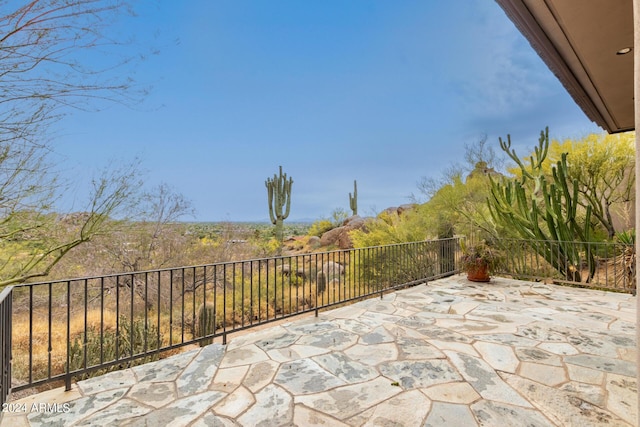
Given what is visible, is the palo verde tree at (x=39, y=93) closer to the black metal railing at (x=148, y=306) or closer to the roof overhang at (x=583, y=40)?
the black metal railing at (x=148, y=306)

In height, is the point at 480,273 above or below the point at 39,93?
below

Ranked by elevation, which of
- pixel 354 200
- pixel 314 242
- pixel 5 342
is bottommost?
pixel 314 242

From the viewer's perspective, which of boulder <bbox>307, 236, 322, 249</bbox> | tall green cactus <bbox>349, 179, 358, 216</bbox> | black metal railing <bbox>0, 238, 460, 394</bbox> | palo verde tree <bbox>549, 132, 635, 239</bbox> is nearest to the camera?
black metal railing <bbox>0, 238, 460, 394</bbox>

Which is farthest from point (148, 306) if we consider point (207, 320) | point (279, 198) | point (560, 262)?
point (560, 262)

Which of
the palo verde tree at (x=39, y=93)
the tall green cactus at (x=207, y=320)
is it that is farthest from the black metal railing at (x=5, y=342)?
the palo verde tree at (x=39, y=93)

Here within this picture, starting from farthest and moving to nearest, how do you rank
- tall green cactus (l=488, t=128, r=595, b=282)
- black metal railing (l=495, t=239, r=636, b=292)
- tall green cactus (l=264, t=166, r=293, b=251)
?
tall green cactus (l=264, t=166, r=293, b=251)
tall green cactus (l=488, t=128, r=595, b=282)
black metal railing (l=495, t=239, r=636, b=292)

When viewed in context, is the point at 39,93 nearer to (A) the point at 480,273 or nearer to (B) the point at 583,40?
(B) the point at 583,40

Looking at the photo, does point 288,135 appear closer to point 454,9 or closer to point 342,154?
point 342,154

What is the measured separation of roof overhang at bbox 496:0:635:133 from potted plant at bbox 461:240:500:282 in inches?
128

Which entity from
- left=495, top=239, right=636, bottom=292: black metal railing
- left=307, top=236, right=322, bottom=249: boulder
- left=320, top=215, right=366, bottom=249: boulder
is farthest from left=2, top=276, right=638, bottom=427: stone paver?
left=307, top=236, right=322, bottom=249: boulder

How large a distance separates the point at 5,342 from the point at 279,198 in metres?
11.0

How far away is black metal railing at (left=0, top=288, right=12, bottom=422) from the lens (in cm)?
162

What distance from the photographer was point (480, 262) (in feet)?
17.9

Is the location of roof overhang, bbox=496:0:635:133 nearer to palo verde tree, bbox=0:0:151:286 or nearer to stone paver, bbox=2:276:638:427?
stone paver, bbox=2:276:638:427
